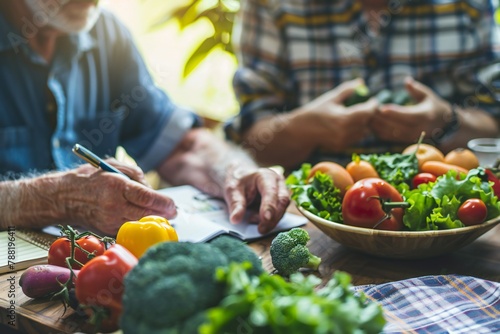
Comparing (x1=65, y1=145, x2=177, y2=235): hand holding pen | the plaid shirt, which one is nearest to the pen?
(x1=65, y1=145, x2=177, y2=235): hand holding pen

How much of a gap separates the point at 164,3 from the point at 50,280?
2.31 metres

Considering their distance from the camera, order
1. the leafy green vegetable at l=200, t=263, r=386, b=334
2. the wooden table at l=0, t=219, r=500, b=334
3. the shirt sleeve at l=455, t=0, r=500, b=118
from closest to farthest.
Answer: the leafy green vegetable at l=200, t=263, r=386, b=334
the wooden table at l=0, t=219, r=500, b=334
the shirt sleeve at l=455, t=0, r=500, b=118

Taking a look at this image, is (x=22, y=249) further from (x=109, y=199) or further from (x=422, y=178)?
(x=422, y=178)

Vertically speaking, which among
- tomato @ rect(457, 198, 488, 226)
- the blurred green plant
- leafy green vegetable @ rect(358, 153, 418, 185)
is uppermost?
the blurred green plant

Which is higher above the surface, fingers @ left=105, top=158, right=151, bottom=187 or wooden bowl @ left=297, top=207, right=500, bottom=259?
fingers @ left=105, top=158, right=151, bottom=187

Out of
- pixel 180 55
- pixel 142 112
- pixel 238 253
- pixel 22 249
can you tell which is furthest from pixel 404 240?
pixel 180 55

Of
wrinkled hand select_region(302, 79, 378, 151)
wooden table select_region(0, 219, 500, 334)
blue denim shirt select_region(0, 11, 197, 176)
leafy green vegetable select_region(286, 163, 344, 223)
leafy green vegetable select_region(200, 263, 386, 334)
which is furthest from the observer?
wrinkled hand select_region(302, 79, 378, 151)

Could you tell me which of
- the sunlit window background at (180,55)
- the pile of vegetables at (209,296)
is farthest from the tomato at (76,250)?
the sunlit window background at (180,55)

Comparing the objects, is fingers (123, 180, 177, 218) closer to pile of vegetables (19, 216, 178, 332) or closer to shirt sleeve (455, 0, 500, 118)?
pile of vegetables (19, 216, 178, 332)

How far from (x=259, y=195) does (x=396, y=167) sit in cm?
35

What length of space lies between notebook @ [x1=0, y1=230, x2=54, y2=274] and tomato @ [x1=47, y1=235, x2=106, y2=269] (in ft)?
0.42

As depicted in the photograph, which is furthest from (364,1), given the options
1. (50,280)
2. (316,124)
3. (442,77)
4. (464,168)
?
(50,280)

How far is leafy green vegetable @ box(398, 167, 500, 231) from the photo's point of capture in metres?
0.99

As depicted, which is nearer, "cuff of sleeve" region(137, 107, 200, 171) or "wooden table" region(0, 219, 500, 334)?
"wooden table" region(0, 219, 500, 334)
